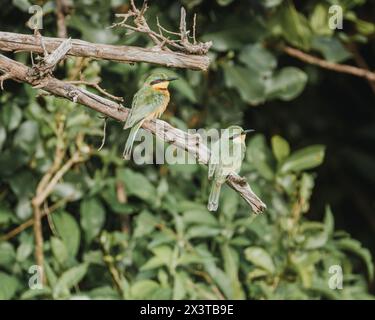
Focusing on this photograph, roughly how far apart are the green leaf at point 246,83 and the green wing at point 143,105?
1.06 m

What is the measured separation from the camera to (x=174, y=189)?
9.00ft

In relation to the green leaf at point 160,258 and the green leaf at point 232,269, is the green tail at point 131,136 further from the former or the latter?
the green leaf at point 232,269

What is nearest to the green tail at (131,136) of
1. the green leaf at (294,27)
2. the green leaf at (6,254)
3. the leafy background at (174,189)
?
the leafy background at (174,189)

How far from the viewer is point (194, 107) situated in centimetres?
289

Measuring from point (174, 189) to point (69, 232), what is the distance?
441 millimetres

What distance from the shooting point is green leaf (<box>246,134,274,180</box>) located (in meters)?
2.74

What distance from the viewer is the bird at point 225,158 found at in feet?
4.94

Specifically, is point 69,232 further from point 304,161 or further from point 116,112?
point 116,112

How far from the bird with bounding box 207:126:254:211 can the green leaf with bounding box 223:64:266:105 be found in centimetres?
106

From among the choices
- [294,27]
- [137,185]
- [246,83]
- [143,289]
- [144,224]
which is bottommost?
[143,289]

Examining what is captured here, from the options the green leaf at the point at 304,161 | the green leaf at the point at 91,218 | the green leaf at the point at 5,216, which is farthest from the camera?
the green leaf at the point at 304,161

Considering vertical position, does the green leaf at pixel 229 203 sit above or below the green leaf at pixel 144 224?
above

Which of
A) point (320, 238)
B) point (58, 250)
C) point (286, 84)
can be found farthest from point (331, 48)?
point (58, 250)

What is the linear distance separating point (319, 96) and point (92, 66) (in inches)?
73.4
